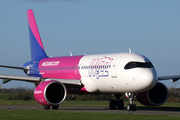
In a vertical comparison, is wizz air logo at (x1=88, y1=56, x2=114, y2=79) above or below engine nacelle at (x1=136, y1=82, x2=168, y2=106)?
above

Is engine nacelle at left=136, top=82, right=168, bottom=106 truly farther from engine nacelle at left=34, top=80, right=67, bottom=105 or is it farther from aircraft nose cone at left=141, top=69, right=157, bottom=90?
engine nacelle at left=34, top=80, right=67, bottom=105

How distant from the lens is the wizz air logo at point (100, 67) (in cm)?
2444

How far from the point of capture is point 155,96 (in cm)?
2717

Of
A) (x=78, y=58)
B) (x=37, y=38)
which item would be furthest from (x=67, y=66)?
(x=37, y=38)

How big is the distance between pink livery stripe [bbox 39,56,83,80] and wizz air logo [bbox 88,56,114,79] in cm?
178

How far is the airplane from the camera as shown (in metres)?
22.3

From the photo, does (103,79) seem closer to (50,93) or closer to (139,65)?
(139,65)

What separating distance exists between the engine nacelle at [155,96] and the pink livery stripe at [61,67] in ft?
16.7

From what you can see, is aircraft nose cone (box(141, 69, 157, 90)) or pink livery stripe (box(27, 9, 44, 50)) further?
pink livery stripe (box(27, 9, 44, 50))

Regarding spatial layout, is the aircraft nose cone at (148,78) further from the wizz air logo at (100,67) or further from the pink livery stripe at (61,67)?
the pink livery stripe at (61,67)

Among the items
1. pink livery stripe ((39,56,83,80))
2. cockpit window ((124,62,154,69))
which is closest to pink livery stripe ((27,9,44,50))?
pink livery stripe ((39,56,83,80))

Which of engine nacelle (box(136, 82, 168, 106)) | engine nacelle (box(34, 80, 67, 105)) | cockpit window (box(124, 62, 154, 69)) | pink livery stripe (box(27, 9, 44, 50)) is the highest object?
pink livery stripe (box(27, 9, 44, 50))

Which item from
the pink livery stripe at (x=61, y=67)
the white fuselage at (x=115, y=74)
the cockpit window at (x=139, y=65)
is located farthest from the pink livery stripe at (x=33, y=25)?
the cockpit window at (x=139, y=65)

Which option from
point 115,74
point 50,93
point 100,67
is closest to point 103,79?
point 100,67
